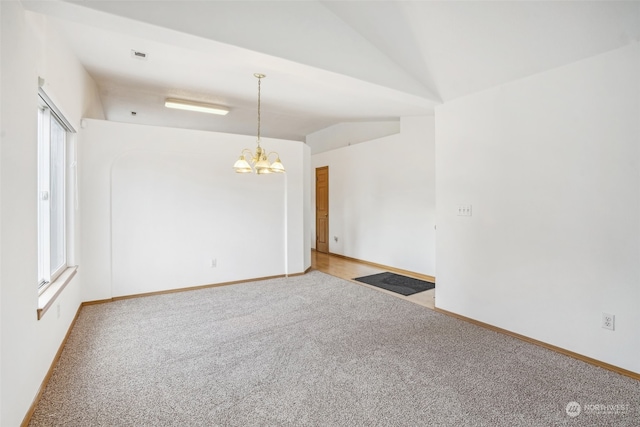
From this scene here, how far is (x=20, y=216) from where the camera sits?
5.94 ft

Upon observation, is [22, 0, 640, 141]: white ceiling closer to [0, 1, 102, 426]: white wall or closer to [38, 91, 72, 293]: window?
[0, 1, 102, 426]: white wall

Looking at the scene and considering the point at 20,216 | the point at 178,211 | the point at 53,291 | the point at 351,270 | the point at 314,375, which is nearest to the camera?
the point at 20,216

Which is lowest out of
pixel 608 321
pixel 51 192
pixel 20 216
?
pixel 608 321

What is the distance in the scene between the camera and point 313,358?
103 inches

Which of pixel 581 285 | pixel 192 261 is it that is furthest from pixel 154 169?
pixel 581 285

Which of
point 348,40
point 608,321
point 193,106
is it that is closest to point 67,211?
point 193,106

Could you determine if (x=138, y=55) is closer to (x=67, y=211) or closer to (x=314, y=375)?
(x=67, y=211)

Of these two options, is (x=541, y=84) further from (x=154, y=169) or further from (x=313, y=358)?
(x=154, y=169)

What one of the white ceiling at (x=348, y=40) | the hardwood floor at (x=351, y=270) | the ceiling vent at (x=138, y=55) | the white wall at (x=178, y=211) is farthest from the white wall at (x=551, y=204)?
the ceiling vent at (x=138, y=55)

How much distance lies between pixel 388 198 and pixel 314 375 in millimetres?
4170

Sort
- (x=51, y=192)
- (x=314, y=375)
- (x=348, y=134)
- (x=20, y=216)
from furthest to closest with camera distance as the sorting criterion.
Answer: (x=348, y=134) < (x=51, y=192) < (x=314, y=375) < (x=20, y=216)

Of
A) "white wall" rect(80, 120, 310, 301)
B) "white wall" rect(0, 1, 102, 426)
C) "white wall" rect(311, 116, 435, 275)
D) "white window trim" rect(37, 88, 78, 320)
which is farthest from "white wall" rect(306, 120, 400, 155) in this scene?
"white wall" rect(0, 1, 102, 426)

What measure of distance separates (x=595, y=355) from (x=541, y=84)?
7.49ft

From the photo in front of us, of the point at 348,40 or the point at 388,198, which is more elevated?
the point at 348,40
